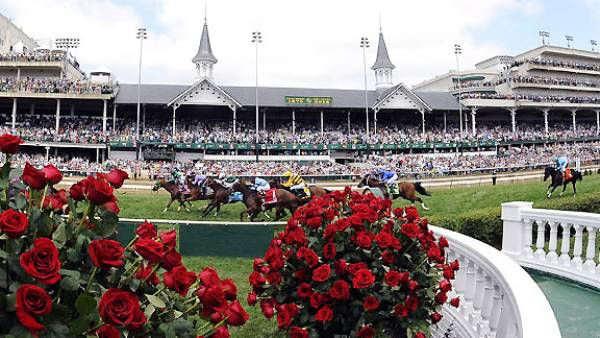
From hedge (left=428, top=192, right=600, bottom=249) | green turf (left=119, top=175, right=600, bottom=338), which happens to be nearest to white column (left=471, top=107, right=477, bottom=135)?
green turf (left=119, top=175, right=600, bottom=338)

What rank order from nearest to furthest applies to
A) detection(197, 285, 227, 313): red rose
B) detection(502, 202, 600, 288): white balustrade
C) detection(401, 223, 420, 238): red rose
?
detection(197, 285, 227, 313): red rose, detection(401, 223, 420, 238): red rose, detection(502, 202, 600, 288): white balustrade

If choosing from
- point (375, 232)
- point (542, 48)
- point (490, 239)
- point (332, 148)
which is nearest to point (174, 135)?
point (332, 148)

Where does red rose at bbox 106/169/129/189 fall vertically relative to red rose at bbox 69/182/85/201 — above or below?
above

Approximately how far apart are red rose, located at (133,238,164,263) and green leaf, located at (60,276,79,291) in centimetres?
27

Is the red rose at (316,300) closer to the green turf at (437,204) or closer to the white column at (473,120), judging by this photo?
the green turf at (437,204)

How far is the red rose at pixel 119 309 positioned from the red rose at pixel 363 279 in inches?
75.9

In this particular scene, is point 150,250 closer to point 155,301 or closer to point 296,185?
point 155,301

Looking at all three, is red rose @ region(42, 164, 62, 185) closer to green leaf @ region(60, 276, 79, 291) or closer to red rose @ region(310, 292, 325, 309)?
green leaf @ region(60, 276, 79, 291)

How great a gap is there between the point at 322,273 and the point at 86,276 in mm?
1954

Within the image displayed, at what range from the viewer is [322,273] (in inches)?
136

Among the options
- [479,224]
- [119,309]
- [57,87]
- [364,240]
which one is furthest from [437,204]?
[57,87]

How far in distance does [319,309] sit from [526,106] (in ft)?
172

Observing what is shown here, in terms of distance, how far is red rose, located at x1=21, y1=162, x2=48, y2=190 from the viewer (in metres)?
2.02

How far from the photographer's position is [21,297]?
1494mm
